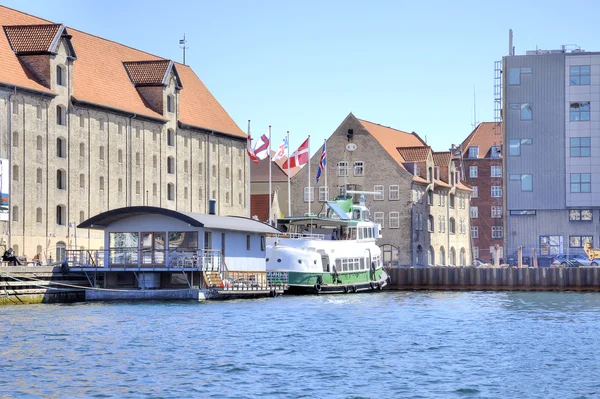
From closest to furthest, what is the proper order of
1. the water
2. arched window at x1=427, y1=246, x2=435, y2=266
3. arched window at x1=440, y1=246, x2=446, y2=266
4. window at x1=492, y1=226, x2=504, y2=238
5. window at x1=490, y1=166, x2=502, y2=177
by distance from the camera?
the water < arched window at x1=427, y1=246, x2=435, y2=266 < arched window at x1=440, y1=246, x2=446, y2=266 < window at x1=490, y1=166, x2=502, y2=177 < window at x1=492, y1=226, x2=504, y2=238

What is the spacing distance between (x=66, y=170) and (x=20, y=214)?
682 centimetres

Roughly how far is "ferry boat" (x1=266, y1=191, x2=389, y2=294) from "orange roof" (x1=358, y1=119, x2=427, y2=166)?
124 feet

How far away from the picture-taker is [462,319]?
2202 inches

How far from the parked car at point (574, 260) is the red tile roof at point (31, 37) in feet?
148

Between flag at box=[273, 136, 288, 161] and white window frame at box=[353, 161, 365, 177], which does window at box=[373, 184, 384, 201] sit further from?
flag at box=[273, 136, 288, 161]

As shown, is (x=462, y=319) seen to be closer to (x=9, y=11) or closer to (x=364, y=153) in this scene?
(x=9, y=11)

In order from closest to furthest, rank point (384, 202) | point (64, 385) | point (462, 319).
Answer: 1. point (64, 385)
2. point (462, 319)
3. point (384, 202)

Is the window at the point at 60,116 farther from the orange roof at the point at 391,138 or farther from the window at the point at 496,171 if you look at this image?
the window at the point at 496,171

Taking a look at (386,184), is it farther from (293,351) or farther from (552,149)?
(293,351)

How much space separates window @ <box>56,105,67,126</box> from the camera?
87.8 meters

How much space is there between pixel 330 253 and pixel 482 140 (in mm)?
80192

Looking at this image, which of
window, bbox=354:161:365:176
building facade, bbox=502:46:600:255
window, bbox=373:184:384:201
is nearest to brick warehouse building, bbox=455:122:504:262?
window, bbox=373:184:384:201

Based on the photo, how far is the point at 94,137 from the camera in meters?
91.4

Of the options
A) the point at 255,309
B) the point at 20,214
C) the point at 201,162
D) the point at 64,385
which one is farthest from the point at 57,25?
the point at 64,385
